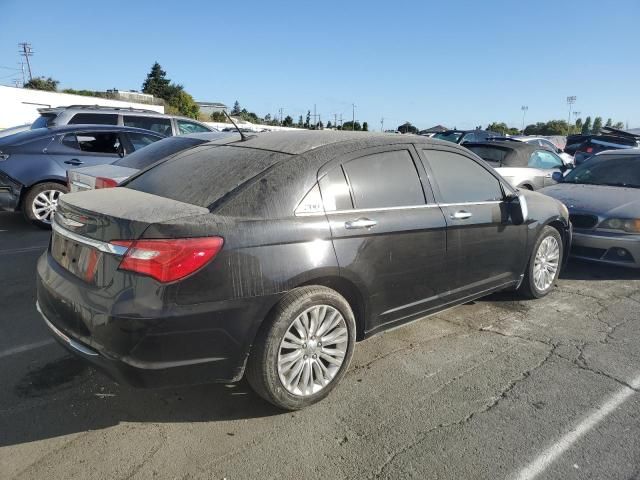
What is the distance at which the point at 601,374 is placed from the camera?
3.54 m

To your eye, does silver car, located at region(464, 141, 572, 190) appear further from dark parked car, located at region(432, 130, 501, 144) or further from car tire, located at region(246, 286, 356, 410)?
dark parked car, located at region(432, 130, 501, 144)

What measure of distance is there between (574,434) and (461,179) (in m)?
2.05

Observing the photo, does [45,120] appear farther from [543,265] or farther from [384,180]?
[543,265]

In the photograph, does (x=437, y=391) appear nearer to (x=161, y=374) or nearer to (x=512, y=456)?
(x=512, y=456)

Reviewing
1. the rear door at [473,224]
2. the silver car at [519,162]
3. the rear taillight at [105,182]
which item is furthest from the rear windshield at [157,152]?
the silver car at [519,162]

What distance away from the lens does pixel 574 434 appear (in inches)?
111

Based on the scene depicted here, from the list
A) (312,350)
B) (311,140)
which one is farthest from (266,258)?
(311,140)

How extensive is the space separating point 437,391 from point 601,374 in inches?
50.0

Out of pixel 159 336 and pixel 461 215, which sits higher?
pixel 461 215

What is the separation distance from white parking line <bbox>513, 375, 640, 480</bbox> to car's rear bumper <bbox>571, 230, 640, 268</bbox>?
8.67 ft

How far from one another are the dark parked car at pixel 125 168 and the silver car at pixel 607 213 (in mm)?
4349

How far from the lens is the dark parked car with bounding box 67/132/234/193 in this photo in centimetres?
545

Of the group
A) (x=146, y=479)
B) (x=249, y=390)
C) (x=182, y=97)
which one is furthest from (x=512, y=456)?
(x=182, y=97)

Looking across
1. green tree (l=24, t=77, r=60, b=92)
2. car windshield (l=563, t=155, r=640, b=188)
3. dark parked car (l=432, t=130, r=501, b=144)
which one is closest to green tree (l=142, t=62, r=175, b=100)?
green tree (l=24, t=77, r=60, b=92)
